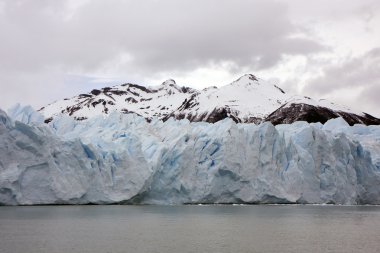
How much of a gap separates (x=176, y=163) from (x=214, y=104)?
6681 centimetres

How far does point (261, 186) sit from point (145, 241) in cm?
1694

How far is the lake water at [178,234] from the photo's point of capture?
14805mm

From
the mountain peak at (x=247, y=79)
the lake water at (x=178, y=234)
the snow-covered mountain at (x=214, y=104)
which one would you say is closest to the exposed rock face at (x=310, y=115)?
the snow-covered mountain at (x=214, y=104)

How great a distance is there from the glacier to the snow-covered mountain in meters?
28.5

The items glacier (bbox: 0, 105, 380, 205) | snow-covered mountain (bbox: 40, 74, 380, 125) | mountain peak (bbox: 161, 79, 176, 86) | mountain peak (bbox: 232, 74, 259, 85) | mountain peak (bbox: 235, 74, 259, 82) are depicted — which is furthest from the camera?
mountain peak (bbox: 161, 79, 176, 86)

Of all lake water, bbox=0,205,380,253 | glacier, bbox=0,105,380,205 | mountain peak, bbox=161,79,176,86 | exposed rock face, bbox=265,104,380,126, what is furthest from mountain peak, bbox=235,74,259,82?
lake water, bbox=0,205,380,253

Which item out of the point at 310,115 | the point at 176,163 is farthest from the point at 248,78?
the point at 176,163

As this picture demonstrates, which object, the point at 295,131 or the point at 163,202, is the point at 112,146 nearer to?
the point at 163,202

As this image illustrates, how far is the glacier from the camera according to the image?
85.8 feet

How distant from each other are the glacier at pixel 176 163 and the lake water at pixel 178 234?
2.75m

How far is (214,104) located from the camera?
318ft

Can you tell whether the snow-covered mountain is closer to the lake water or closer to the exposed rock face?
the exposed rock face

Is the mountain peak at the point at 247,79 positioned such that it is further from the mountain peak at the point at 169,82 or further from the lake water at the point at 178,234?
the lake water at the point at 178,234

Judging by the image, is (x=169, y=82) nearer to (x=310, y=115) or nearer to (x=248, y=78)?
(x=248, y=78)
